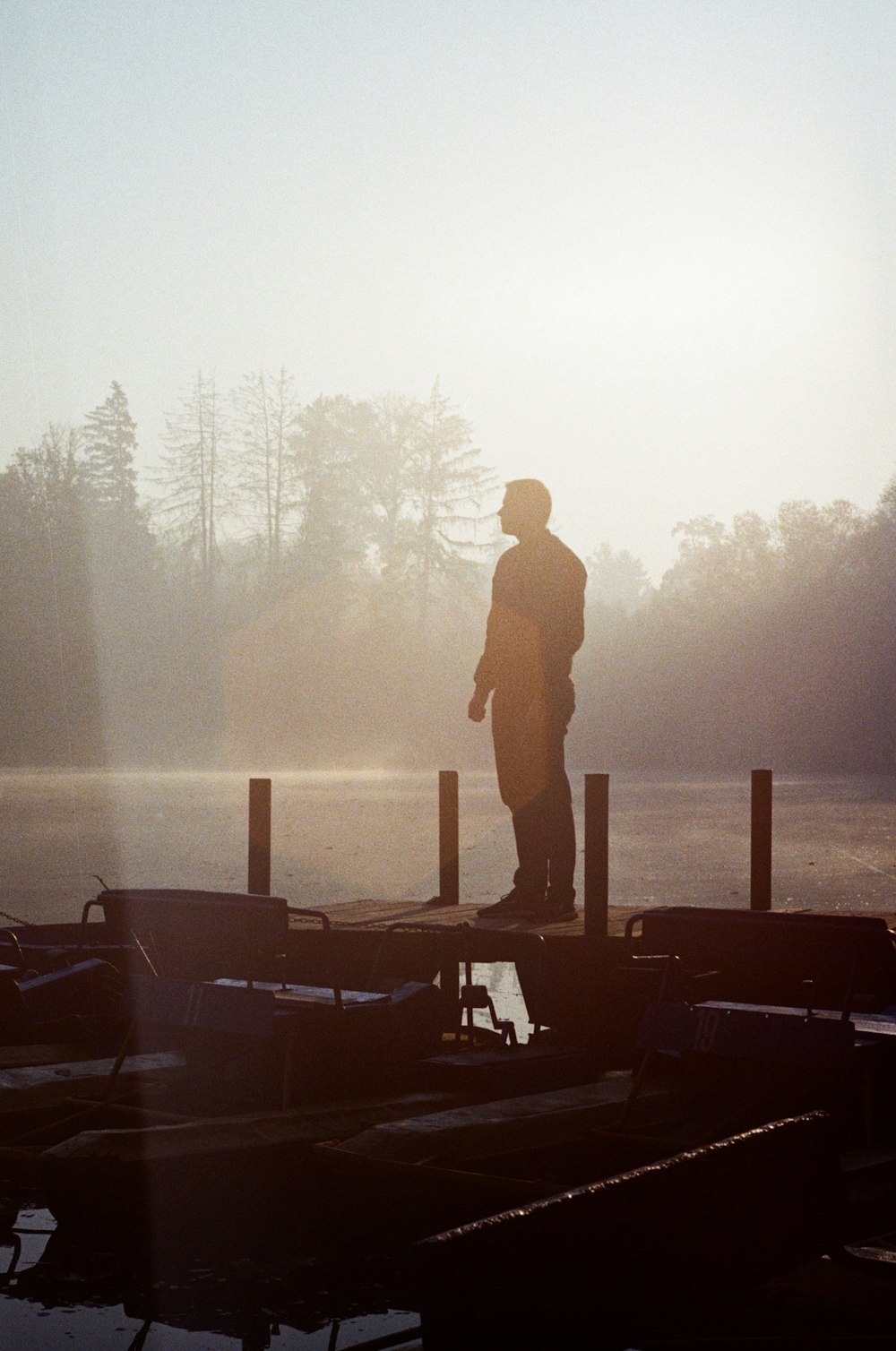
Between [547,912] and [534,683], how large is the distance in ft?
5.22

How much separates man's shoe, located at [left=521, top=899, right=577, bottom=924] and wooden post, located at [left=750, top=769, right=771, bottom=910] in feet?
5.90

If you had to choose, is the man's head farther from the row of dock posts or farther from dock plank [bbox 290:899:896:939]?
dock plank [bbox 290:899:896:939]

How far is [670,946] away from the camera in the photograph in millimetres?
7445

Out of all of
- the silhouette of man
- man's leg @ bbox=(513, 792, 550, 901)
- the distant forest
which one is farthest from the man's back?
the distant forest

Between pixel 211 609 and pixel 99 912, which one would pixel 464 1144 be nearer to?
pixel 99 912

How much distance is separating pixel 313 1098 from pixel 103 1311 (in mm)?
3067

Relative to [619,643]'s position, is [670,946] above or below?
below

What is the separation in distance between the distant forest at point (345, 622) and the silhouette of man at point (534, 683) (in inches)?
2388

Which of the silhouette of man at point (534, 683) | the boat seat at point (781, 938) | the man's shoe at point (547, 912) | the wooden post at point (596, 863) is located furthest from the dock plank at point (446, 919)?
the boat seat at point (781, 938)

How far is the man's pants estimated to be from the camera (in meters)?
11.6

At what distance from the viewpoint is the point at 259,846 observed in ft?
44.0

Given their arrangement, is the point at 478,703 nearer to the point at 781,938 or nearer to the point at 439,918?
the point at 439,918

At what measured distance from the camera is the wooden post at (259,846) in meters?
13.4

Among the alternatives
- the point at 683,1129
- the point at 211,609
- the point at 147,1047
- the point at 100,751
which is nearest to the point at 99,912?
the point at 147,1047
